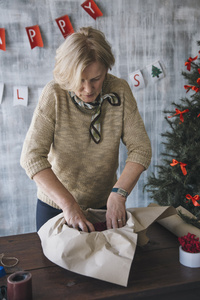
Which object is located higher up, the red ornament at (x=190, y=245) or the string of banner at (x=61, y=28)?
the string of banner at (x=61, y=28)

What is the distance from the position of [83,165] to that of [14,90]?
1.52m

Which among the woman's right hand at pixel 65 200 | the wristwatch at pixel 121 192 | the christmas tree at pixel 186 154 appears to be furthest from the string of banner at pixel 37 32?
the wristwatch at pixel 121 192

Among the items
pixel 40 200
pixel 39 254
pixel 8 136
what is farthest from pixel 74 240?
pixel 8 136

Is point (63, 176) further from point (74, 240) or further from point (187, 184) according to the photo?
point (187, 184)

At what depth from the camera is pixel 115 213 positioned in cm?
121

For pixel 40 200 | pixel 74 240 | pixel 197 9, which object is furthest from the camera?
pixel 197 9

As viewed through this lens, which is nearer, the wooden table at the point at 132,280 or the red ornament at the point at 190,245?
the wooden table at the point at 132,280

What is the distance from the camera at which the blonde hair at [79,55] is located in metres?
1.24

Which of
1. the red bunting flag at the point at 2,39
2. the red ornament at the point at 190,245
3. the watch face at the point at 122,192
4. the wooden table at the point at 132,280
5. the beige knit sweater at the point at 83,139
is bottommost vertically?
the wooden table at the point at 132,280

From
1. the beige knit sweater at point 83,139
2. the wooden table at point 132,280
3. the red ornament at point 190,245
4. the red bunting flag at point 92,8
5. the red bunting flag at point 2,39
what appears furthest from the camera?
the red bunting flag at point 92,8

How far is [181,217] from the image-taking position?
139 cm

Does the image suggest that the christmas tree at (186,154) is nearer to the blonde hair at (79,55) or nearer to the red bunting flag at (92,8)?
the blonde hair at (79,55)

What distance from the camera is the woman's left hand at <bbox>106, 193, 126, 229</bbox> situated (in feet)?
3.90

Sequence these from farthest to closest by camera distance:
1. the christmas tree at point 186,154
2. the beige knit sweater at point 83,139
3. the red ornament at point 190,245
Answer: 1. the christmas tree at point 186,154
2. the beige knit sweater at point 83,139
3. the red ornament at point 190,245
